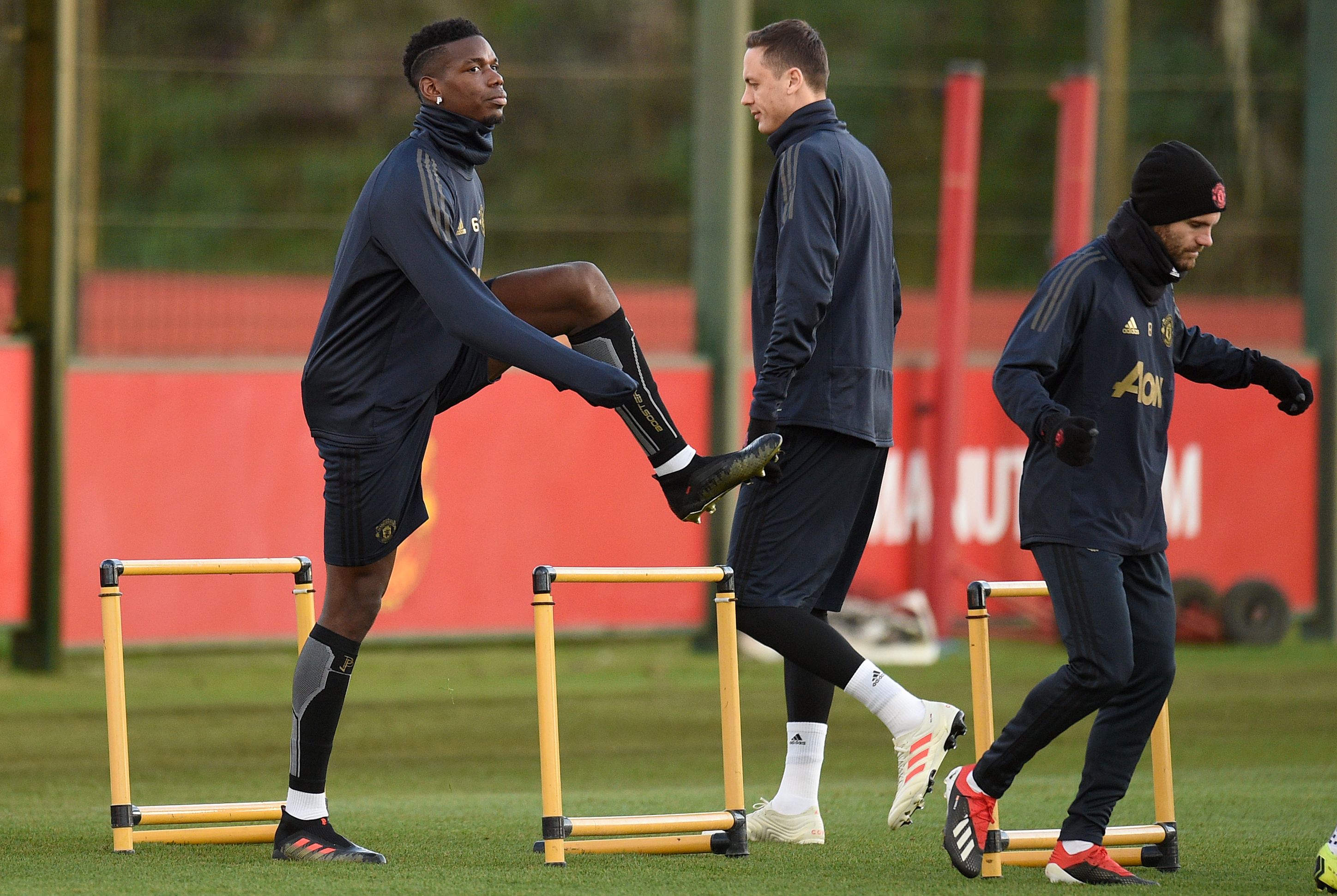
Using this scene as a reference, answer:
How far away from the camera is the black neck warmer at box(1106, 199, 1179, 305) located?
504 centimetres

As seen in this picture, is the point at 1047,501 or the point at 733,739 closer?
the point at 1047,501

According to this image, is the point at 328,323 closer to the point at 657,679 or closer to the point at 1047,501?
the point at 1047,501

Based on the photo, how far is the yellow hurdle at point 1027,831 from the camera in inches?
203

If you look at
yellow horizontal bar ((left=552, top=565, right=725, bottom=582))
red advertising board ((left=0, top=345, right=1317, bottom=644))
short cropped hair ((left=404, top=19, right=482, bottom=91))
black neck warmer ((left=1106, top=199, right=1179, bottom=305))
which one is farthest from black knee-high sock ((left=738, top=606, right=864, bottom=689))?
red advertising board ((left=0, top=345, right=1317, bottom=644))

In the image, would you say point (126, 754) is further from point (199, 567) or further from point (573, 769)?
point (573, 769)

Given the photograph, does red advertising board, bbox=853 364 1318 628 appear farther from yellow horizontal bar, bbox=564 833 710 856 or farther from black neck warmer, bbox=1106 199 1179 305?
black neck warmer, bbox=1106 199 1179 305

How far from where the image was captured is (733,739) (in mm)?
5352

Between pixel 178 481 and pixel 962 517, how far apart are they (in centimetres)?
535

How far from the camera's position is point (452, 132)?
5.19 meters

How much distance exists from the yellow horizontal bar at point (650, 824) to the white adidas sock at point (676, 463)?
38.6 inches

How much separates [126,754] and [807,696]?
205cm

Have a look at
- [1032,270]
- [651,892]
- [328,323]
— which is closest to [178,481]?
[328,323]

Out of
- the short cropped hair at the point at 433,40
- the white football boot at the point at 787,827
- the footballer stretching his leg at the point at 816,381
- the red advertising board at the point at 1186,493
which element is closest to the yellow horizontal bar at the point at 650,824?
the white football boot at the point at 787,827

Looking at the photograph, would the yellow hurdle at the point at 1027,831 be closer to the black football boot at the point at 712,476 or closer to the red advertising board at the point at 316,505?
the black football boot at the point at 712,476
